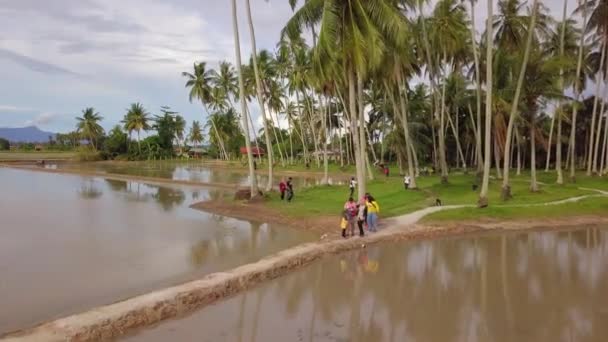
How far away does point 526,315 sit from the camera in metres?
9.15

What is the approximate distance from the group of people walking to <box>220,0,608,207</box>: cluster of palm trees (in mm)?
2286

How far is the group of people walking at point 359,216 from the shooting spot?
16031 millimetres

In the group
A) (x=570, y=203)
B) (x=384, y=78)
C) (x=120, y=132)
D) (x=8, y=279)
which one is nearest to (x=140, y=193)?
(x=384, y=78)

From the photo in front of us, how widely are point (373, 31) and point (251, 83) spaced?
38002 mm

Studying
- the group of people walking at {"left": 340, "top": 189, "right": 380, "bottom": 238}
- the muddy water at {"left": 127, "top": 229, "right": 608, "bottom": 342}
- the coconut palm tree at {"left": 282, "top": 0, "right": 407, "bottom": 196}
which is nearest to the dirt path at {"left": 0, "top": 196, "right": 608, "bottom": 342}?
the muddy water at {"left": 127, "top": 229, "right": 608, "bottom": 342}

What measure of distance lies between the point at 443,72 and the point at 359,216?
2113 centimetres

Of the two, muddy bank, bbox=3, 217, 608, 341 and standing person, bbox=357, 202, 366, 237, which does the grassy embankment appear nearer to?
standing person, bbox=357, 202, 366, 237

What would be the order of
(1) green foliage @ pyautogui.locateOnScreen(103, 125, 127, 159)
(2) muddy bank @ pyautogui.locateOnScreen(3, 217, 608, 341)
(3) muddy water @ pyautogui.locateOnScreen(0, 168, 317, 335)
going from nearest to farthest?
(2) muddy bank @ pyautogui.locateOnScreen(3, 217, 608, 341)
(3) muddy water @ pyautogui.locateOnScreen(0, 168, 317, 335)
(1) green foliage @ pyautogui.locateOnScreen(103, 125, 127, 159)

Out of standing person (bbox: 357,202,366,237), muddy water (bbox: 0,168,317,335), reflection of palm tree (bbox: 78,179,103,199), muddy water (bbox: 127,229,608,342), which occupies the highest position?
standing person (bbox: 357,202,366,237)

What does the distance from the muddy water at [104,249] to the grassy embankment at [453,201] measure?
382 cm

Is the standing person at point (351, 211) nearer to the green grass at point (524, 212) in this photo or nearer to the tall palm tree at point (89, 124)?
the green grass at point (524, 212)

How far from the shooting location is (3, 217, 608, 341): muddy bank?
7949 millimetres

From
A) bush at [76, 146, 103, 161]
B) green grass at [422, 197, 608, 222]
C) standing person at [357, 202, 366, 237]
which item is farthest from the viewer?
bush at [76, 146, 103, 161]

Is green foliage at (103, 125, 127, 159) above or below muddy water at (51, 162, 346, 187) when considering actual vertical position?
above
